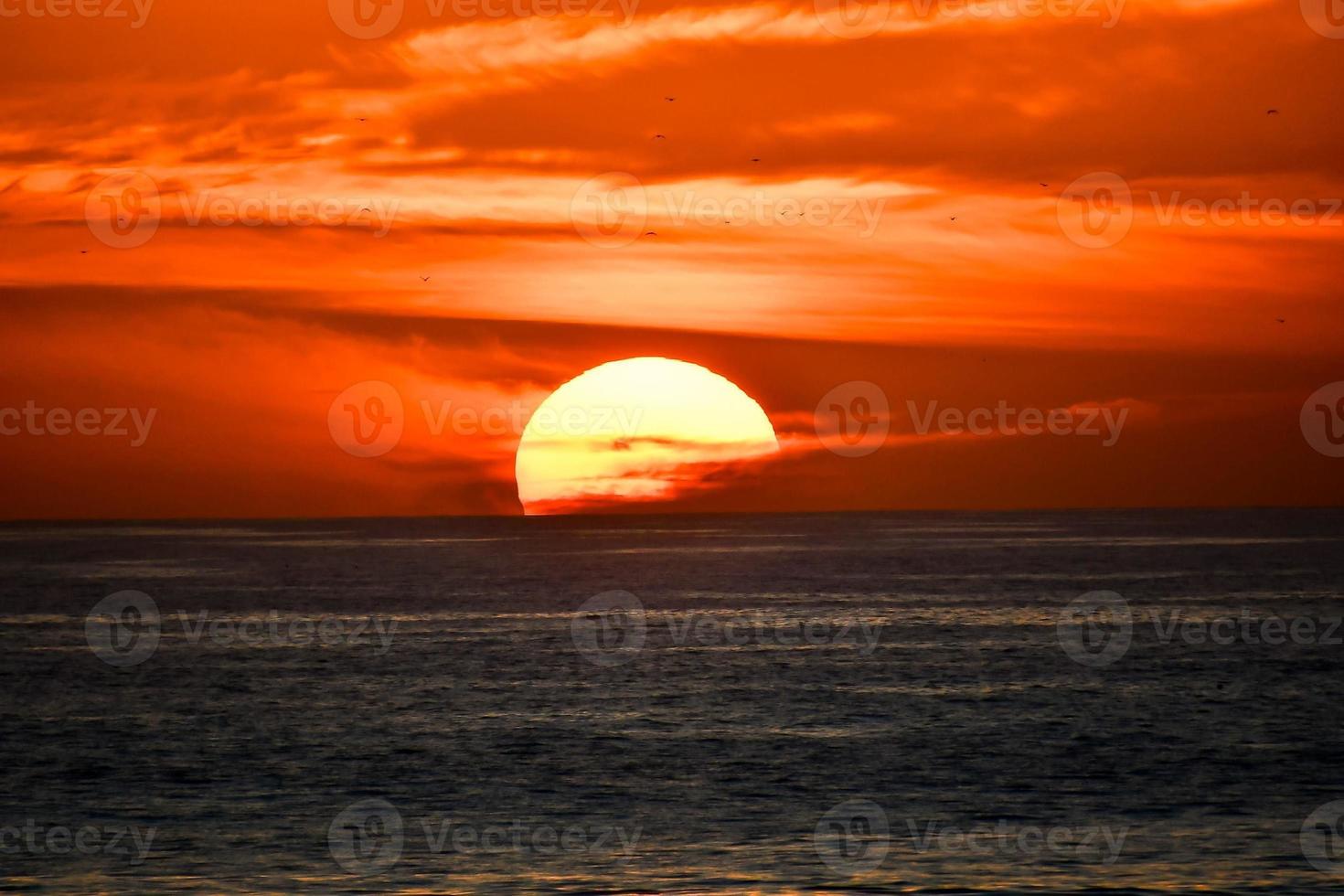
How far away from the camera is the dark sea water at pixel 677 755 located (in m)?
29.9

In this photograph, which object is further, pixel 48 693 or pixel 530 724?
pixel 48 693

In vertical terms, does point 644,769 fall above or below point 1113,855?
above

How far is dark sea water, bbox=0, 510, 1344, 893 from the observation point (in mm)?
29938

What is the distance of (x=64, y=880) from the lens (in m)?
29.0

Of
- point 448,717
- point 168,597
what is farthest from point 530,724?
point 168,597

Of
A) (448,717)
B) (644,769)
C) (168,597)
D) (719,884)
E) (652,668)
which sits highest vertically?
(168,597)

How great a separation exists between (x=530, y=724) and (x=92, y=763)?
13.2 meters

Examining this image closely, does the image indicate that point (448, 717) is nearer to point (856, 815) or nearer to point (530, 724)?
point (530, 724)

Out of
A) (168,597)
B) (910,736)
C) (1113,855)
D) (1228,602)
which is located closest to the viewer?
(1113,855)

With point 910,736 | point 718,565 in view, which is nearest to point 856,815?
point 910,736

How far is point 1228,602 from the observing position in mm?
110125

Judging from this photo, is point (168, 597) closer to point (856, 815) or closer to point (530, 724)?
point (530, 724)

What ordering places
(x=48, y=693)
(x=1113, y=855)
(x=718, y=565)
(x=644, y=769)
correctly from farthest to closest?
(x=718, y=565) < (x=48, y=693) < (x=644, y=769) < (x=1113, y=855)

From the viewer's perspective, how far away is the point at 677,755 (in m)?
43.0
